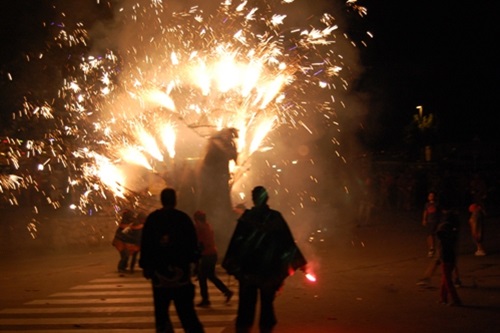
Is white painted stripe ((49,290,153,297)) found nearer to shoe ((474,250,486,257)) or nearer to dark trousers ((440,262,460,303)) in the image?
dark trousers ((440,262,460,303))

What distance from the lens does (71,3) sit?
44.0 ft

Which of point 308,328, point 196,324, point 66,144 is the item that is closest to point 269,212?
point 196,324

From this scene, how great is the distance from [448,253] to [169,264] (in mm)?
4890

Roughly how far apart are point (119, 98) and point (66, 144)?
14.6 ft

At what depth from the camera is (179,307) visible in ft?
22.3

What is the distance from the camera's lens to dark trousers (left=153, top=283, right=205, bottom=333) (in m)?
6.75

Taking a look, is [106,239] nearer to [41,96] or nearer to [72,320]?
[41,96]

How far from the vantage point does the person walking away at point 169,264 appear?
675cm

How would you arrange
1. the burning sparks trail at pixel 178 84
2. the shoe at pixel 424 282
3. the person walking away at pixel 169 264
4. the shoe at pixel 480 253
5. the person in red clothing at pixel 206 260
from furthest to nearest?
the burning sparks trail at pixel 178 84
the shoe at pixel 480 253
the shoe at pixel 424 282
the person in red clothing at pixel 206 260
the person walking away at pixel 169 264

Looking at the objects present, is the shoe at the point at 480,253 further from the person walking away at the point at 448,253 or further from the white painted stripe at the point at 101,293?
the white painted stripe at the point at 101,293

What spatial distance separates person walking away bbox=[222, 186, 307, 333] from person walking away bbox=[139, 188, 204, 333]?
486 mm

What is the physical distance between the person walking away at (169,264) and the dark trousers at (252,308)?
48cm

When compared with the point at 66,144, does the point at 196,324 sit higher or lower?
lower

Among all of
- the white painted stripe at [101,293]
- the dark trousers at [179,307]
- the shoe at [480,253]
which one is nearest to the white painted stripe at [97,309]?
the white painted stripe at [101,293]
